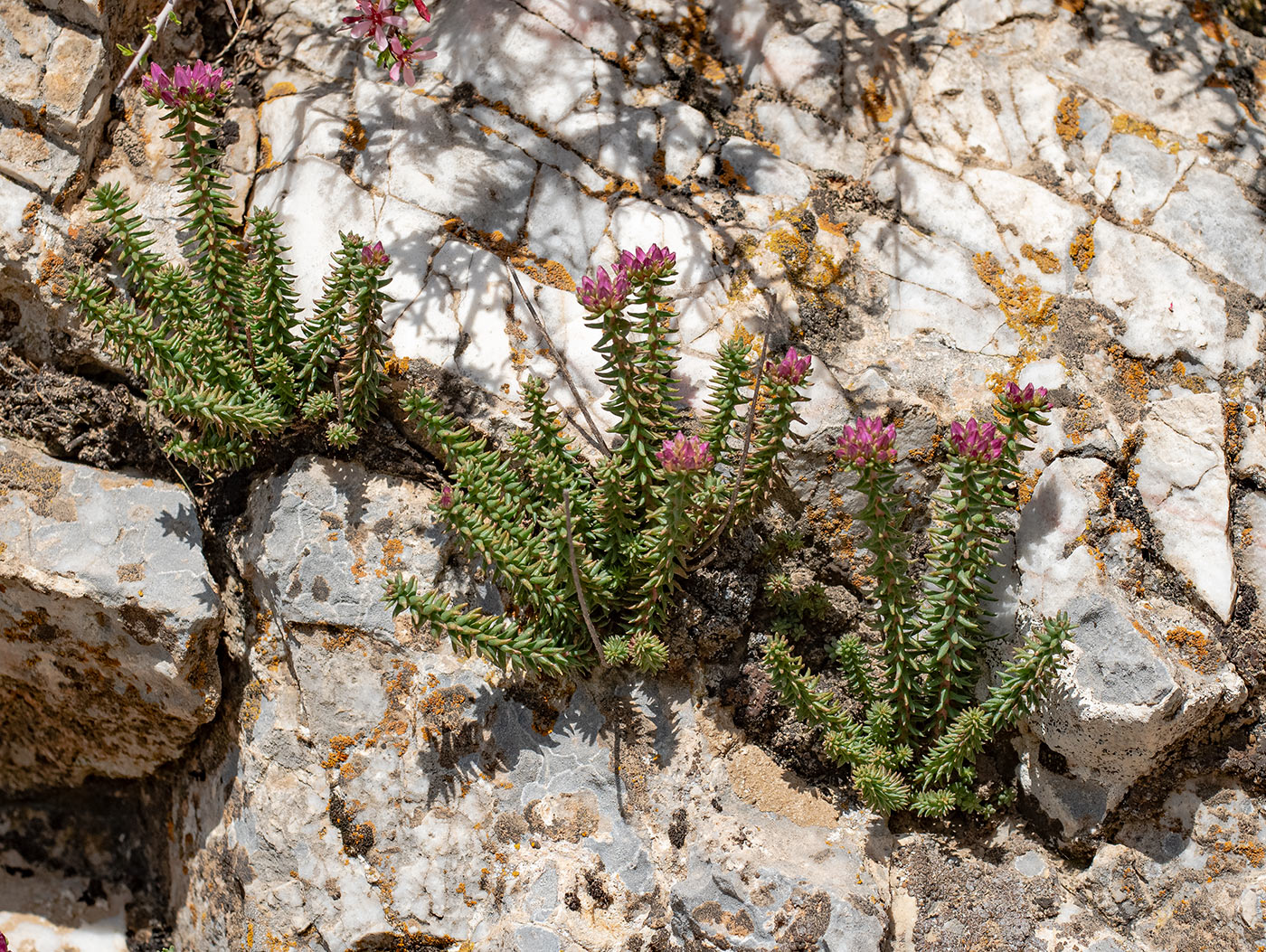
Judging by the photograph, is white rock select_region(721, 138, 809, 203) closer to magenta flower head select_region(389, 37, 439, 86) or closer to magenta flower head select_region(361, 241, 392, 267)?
magenta flower head select_region(389, 37, 439, 86)

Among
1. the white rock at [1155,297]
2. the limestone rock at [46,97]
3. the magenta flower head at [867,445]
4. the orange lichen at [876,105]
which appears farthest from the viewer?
the orange lichen at [876,105]

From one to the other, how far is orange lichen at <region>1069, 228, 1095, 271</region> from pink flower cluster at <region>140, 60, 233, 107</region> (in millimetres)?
3442

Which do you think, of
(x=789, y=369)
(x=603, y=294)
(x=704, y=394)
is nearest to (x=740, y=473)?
(x=789, y=369)

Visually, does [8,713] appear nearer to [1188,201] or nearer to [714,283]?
[714,283]

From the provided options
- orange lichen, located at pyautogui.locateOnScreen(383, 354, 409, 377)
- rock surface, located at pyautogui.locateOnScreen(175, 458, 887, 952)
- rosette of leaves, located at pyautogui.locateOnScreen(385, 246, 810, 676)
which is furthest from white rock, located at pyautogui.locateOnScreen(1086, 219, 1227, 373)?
orange lichen, located at pyautogui.locateOnScreen(383, 354, 409, 377)

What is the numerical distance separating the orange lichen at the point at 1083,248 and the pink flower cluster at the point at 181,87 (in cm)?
344

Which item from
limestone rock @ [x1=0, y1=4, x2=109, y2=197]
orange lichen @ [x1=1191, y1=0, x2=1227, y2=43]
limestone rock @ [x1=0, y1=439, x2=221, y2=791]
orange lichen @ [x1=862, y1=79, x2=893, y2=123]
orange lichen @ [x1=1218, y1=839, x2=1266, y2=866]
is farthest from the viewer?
orange lichen @ [x1=1191, y1=0, x2=1227, y2=43]

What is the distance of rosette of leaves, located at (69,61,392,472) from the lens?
3.49 m

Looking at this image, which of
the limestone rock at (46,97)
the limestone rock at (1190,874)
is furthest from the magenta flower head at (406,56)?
the limestone rock at (1190,874)

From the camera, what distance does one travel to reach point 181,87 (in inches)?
139

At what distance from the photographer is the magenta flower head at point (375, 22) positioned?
3865 mm

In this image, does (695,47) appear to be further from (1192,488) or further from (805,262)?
(1192,488)

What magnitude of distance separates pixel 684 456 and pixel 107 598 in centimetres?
228

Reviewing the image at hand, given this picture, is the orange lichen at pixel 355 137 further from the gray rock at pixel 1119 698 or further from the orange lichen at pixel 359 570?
the gray rock at pixel 1119 698
